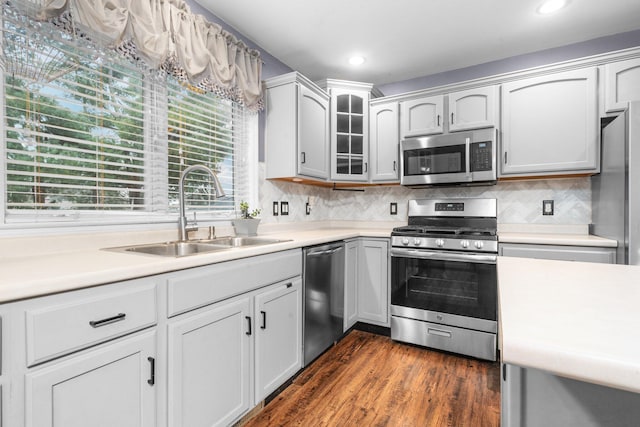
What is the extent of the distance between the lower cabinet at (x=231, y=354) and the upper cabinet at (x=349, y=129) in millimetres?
1455

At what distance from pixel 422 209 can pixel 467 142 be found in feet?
2.52

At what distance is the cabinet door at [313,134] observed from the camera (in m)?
2.65

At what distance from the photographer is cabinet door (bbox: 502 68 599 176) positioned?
2.35 metres

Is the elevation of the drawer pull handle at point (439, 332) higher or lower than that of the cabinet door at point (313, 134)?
lower

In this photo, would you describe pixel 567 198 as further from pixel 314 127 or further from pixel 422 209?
pixel 314 127

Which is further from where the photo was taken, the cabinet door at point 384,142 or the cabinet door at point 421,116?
the cabinet door at point 384,142

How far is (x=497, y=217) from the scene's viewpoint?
114 inches

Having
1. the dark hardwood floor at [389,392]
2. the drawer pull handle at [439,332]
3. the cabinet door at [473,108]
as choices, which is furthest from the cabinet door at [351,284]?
the cabinet door at [473,108]

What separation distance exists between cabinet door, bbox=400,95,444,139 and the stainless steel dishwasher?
1.29 meters

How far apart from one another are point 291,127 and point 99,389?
6.90ft

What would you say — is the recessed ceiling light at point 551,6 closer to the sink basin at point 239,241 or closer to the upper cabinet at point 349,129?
the upper cabinet at point 349,129

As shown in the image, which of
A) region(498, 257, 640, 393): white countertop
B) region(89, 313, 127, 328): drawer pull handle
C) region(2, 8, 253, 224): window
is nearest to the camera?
region(498, 257, 640, 393): white countertop

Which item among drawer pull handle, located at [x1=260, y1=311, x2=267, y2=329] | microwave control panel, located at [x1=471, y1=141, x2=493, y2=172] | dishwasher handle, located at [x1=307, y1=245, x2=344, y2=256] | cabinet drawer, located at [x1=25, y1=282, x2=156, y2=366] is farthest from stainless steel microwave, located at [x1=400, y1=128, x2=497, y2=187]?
cabinet drawer, located at [x1=25, y1=282, x2=156, y2=366]

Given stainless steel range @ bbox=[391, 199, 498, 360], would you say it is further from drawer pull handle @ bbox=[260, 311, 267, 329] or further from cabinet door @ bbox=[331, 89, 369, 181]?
drawer pull handle @ bbox=[260, 311, 267, 329]
